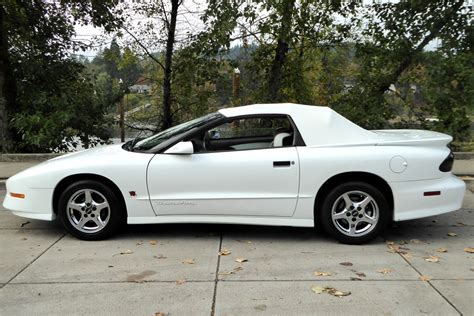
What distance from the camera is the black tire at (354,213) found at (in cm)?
491

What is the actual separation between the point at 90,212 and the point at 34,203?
0.61 metres

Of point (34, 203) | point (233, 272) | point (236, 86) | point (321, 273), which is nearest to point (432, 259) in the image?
point (321, 273)

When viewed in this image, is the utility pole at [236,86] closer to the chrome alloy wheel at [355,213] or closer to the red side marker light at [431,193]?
the chrome alloy wheel at [355,213]

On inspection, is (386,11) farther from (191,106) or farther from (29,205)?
(29,205)

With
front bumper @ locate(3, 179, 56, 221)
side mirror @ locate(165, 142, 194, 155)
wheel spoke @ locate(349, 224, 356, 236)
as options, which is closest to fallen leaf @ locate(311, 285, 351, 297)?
wheel spoke @ locate(349, 224, 356, 236)

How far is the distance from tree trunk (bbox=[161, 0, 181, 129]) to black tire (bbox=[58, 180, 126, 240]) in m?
6.97

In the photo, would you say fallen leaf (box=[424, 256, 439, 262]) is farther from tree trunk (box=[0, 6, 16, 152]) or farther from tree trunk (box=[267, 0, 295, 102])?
tree trunk (box=[0, 6, 16, 152])

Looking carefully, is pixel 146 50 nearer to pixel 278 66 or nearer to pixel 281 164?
pixel 278 66

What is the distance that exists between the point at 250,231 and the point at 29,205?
244cm

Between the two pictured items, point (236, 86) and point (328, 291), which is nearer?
point (328, 291)

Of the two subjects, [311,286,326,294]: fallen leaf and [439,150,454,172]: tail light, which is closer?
[311,286,326,294]: fallen leaf

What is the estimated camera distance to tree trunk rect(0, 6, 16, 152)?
10672mm

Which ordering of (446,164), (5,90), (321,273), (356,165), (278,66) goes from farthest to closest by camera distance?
(278,66) → (5,90) → (446,164) → (356,165) → (321,273)

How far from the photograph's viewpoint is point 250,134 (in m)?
6.28
